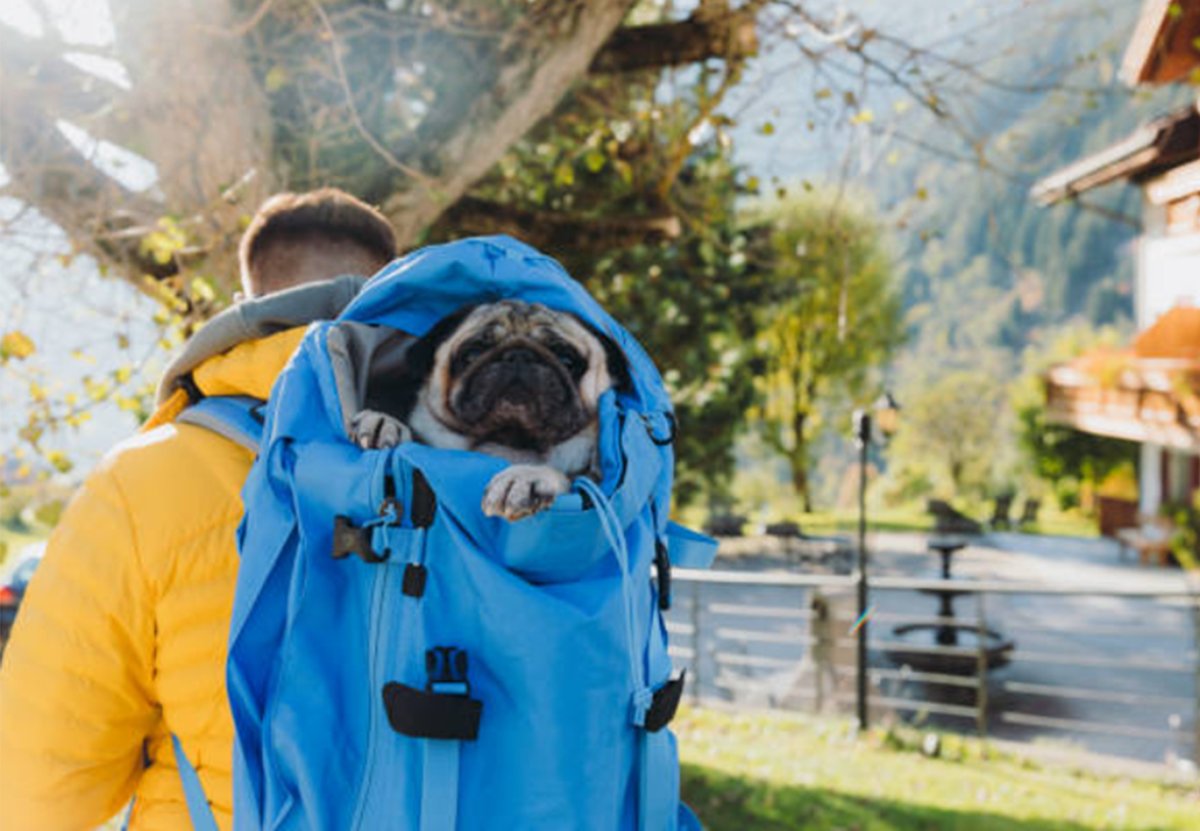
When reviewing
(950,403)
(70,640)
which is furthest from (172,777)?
(950,403)

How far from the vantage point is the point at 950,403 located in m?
37.8

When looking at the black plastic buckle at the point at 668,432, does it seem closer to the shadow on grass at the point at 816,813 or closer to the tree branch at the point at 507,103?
the tree branch at the point at 507,103

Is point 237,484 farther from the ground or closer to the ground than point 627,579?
farther from the ground

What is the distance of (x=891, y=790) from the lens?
5.88 meters

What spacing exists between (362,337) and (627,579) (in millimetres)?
665

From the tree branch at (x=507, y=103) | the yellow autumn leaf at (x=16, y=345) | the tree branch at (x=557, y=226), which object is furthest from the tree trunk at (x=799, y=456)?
the yellow autumn leaf at (x=16, y=345)

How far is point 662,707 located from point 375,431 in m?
0.65

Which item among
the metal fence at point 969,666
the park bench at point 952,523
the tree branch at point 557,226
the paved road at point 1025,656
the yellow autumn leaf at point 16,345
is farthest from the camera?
the park bench at point 952,523

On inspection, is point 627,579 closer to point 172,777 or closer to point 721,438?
point 172,777

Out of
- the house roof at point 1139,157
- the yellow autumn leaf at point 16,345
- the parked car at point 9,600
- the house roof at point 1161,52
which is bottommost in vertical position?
the parked car at point 9,600

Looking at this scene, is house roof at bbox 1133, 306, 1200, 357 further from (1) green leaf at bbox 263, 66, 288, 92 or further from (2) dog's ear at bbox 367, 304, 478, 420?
(2) dog's ear at bbox 367, 304, 478, 420

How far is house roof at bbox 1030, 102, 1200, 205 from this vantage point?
34.5ft

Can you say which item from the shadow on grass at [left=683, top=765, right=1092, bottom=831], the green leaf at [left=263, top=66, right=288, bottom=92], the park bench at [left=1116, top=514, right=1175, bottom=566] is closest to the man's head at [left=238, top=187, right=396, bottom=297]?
the green leaf at [left=263, top=66, right=288, bottom=92]

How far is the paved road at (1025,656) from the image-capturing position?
8.88m
